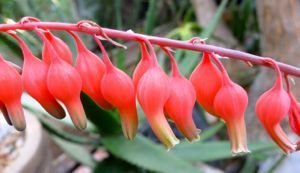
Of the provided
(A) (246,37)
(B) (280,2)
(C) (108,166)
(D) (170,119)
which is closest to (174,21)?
(A) (246,37)

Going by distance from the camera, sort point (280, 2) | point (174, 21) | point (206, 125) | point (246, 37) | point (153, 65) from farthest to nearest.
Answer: point (174, 21) → point (246, 37) → point (206, 125) → point (280, 2) → point (153, 65)

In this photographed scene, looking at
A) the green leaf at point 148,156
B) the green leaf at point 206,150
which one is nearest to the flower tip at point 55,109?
the green leaf at point 148,156

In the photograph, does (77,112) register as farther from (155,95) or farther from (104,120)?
(104,120)

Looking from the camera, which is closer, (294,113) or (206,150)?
(294,113)

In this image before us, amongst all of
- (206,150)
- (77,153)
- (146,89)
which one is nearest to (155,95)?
(146,89)

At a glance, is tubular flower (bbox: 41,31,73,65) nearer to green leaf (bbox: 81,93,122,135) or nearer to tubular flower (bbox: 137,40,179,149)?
tubular flower (bbox: 137,40,179,149)

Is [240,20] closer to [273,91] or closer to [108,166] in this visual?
[108,166]
